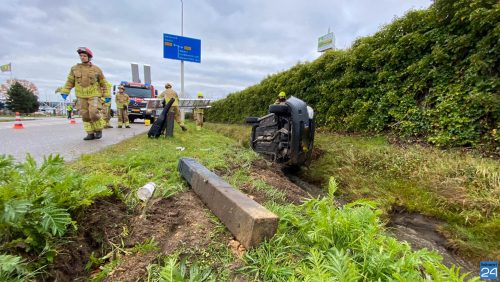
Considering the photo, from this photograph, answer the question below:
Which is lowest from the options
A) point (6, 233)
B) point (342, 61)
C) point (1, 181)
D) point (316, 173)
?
point (316, 173)

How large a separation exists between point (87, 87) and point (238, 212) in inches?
255

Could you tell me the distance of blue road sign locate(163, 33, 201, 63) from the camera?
1864 cm

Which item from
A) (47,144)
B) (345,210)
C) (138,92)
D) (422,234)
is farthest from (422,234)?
(138,92)

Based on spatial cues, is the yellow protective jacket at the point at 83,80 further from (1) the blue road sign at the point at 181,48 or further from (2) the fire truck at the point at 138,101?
(1) the blue road sign at the point at 181,48

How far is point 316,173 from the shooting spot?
189 inches

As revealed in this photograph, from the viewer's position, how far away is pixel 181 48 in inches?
759

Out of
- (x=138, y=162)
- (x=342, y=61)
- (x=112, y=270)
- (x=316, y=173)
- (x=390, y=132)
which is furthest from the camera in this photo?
(x=342, y=61)

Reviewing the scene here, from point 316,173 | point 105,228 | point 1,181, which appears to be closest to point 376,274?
point 105,228

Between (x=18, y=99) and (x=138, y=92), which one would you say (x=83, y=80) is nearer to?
(x=138, y=92)

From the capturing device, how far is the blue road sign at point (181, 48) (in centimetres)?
1864

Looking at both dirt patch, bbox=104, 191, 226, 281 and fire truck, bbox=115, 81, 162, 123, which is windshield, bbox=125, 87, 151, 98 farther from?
dirt patch, bbox=104, 191, 226, 281

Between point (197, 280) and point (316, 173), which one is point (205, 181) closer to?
point (197, 280)

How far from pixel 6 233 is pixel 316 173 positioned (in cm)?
425

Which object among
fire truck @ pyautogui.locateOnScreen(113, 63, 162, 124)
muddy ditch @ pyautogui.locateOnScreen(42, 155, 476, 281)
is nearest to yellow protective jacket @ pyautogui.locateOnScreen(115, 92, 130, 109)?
fire truck @ pyautogui.locateOnScreen(113, 63, 162, 124)
